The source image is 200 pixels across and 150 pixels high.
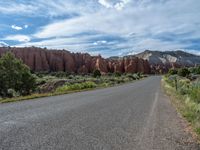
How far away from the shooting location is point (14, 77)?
122 feet

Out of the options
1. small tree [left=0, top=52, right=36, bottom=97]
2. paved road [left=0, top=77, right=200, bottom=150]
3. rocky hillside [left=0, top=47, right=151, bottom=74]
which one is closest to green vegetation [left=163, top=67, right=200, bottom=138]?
paved road [left=0, top=77, right=200, bottom=150]

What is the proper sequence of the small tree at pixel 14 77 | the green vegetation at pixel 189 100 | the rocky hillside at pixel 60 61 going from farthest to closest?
the rocky hillside at pixel 60 61 < the small tree at pixel 14 77 < the green vegetation at pixel 189 100

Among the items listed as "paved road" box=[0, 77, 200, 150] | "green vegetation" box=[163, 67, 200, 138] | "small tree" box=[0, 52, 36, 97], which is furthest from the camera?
"small tree" box=[0, 52, 36, 97]

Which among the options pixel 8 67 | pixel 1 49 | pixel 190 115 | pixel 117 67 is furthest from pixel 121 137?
pixel 117 67

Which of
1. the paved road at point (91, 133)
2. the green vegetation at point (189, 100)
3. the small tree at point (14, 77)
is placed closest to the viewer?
the paved road at point (91, 133)

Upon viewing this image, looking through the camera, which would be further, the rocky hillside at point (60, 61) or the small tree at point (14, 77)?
the rocky hillside at point (60, 61)

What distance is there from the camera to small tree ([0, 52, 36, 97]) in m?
36.1

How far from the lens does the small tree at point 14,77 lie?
36.1 m

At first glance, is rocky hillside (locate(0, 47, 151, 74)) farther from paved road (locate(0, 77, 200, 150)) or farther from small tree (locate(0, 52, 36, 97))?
paved road (locate(0, 77, 200, 150))

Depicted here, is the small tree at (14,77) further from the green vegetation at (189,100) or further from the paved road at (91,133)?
the paved road at (91,133)

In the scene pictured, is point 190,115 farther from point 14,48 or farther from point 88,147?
point 14,48

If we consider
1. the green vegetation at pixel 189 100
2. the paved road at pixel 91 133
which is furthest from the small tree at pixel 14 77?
the paved road at pixel 91 133

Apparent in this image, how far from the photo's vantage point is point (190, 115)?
11961mm

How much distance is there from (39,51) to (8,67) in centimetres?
10095
